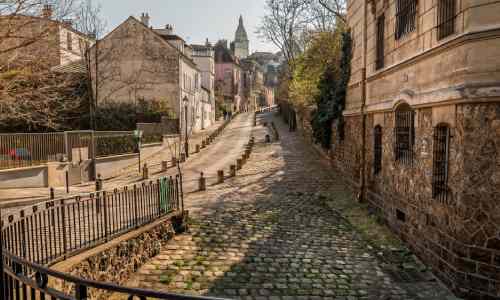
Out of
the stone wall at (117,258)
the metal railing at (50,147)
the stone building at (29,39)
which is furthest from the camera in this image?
the metal railing at (50,147)

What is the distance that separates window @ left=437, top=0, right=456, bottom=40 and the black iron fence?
7.56m

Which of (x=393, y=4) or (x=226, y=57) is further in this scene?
(x=226, y=57)

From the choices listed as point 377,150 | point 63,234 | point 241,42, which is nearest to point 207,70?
point 377,150

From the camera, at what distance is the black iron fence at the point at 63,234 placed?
3.43 meters

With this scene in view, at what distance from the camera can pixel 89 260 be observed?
22.9 feet

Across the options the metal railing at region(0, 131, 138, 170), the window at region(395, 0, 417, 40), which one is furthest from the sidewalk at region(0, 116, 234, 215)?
the window at region(395, 0, 417, 40)

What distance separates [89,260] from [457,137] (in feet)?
23.5

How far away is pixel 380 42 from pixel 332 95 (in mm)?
6836

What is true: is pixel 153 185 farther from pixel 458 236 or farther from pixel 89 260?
pixel 458 236

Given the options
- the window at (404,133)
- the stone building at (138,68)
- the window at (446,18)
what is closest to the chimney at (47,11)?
the window at (404,133)

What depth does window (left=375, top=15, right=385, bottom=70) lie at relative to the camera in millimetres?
12481

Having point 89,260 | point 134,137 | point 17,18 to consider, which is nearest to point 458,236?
point 89,260

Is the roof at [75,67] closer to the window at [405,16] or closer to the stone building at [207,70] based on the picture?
the stone building at [207,70]

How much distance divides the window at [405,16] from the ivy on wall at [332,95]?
5886mm
